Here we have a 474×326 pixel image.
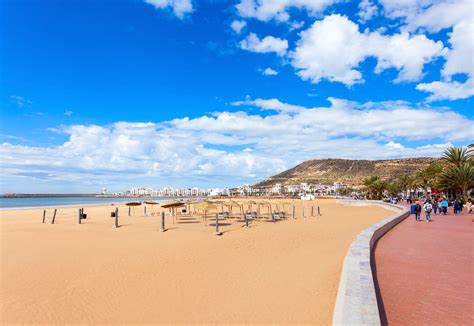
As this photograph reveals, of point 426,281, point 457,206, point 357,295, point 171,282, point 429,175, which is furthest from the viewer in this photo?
point 429,175

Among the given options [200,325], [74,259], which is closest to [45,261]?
[74,259]

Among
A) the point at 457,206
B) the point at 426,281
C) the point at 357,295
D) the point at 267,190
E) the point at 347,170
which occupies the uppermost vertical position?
the point at 347,170

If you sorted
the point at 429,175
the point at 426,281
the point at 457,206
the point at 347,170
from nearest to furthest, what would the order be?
1. the point at 426,281
2. the point at 457,206
3. the point at 429,175
4. the point at 347,170

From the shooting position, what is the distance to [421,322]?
429 centimetres

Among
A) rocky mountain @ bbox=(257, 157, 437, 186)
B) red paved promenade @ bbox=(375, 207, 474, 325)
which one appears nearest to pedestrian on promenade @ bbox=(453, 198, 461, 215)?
red paved promenade @ bbox=(375, 207, 474, 325)

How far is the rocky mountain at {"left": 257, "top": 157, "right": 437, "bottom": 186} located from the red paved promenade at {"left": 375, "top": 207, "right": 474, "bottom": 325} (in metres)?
83.6

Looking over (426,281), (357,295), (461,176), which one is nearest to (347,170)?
(461,176)

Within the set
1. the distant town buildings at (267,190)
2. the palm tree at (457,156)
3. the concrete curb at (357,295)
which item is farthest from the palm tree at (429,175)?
the distant town buildings at (267,190)

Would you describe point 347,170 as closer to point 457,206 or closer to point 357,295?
point 457,206

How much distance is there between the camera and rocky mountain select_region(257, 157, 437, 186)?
107 metres

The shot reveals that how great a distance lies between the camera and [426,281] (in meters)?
6.12

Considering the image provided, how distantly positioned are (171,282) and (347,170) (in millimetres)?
147317

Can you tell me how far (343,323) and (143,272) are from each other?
603 cm

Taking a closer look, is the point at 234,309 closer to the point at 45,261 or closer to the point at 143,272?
the point at 143,272
